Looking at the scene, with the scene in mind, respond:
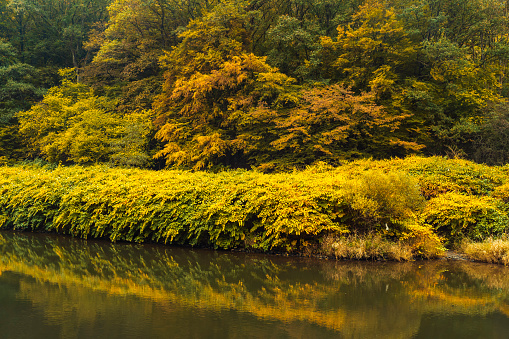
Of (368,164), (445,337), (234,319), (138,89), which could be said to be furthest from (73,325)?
(138,89)

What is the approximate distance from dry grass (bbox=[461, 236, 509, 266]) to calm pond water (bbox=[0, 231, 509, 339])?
39 centimetres

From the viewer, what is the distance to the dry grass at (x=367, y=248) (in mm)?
9570

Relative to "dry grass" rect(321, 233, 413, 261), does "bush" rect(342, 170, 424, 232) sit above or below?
above

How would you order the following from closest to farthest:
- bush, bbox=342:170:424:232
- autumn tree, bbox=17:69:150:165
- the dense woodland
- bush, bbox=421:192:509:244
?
bush, bbox=342:170:424:232, bush, bbox=421:192:509:244, the dense woodland, autumn tree, bbox=17:69:150:165

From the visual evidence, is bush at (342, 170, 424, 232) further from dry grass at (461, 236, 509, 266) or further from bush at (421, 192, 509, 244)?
dry grass at (461, 236, 509, 266)

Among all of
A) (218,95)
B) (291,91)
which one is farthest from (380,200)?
(218,95)

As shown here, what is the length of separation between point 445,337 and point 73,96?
91.2ft

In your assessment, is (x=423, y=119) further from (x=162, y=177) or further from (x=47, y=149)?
(x=47, y=149)

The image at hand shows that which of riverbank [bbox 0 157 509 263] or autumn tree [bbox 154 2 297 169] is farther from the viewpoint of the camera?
autumn tree [bbox 154 2 297 169]

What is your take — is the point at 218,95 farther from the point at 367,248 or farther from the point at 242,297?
the point at 242,297

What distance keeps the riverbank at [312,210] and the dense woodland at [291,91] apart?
5277mm

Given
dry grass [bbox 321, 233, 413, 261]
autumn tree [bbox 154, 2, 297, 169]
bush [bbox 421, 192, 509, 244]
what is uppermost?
autumn tree [bbox 154, 2, 297, 169]

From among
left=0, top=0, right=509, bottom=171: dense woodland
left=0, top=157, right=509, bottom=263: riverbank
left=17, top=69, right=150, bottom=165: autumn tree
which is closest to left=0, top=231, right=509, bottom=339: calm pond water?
left=0, top=157, right=509, bottom=263: riverbank

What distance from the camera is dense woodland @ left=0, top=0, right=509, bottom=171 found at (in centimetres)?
1839
